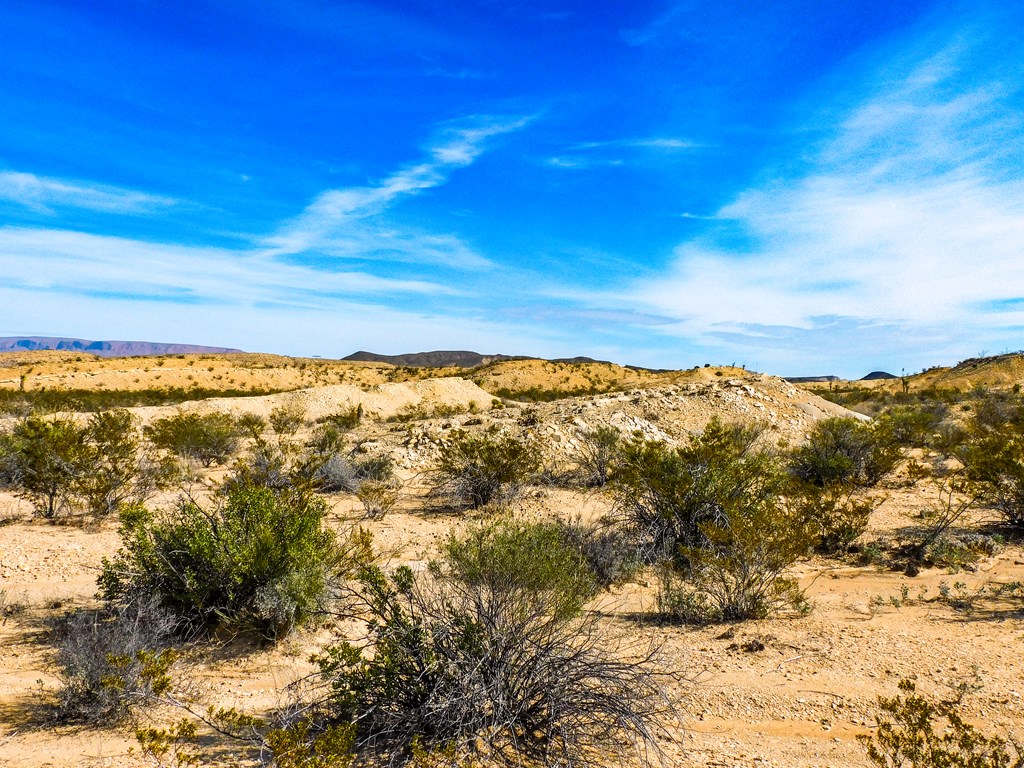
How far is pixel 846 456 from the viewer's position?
15008mm

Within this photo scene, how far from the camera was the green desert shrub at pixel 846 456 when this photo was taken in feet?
47.7

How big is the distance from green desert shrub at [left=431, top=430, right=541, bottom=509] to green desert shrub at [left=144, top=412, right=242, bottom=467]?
28.0 feet

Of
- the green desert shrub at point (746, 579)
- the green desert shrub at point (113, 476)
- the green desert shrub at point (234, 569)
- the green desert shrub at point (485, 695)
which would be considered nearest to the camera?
the green desert shrub at point (485, 695)

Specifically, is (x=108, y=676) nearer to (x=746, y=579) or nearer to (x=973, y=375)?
(x=746, y=579)

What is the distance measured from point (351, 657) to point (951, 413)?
30.5m

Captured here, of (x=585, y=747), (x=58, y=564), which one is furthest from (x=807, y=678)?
(x=58, y=564)

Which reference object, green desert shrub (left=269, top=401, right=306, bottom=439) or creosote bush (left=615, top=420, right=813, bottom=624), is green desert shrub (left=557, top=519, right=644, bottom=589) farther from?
green desert shrub (left=269, top=401, right=306, bottom=439)

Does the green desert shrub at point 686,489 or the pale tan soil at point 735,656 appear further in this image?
the green desert shrub at point 686,489

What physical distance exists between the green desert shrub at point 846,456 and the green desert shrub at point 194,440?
→ 53.4 ft

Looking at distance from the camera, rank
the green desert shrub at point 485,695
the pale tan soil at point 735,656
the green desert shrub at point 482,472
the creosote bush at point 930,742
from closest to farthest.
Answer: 1. the creosote bush at point 930,742
2. the green desert shrub at point 485,695
3. the pale tan soil at point 735,656
4. the green desert shrub at point 482,472

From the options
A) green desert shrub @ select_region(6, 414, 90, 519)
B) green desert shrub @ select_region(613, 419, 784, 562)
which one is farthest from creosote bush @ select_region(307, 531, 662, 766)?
green desert shrub @ select_region(6, 414, 90, 519)

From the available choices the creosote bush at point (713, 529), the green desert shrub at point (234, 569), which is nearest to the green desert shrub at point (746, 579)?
the creosote bush at point (713, 529)

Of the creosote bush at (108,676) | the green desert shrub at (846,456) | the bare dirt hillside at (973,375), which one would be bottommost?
the creosote bush at (108,676)

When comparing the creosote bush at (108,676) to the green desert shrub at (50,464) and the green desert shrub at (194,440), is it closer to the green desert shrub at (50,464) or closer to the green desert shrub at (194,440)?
the green desert shrub at (50,464)
